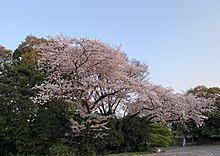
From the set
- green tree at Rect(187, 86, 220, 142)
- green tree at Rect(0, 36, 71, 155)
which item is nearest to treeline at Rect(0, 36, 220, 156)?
green tree at Rect(0, 36, 71, 155)

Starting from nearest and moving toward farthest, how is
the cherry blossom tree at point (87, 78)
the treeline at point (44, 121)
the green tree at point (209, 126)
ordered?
1. the cherry blossom tree at point (87, 78)
2. the treeline at point (44, 121)
3. the green tree at point (209, 126)

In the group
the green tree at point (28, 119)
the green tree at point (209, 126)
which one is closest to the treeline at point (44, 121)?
the green tree at point (28, 119)

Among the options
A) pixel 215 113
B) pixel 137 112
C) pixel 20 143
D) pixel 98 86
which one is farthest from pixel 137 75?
pixel 215 113

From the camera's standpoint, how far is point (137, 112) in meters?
16.7

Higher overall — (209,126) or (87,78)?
(87,78)

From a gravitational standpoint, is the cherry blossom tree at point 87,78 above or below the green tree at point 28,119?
above

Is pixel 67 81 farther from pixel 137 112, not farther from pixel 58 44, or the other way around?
pixel 137 112

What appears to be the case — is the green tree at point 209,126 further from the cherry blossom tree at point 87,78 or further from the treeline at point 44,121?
the cherry blossom tree at point 87,78

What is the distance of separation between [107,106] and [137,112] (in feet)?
6.29

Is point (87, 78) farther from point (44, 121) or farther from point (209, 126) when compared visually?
point (209, 126)

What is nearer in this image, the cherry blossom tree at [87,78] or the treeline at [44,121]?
the cherry blossom tree at [87,78]

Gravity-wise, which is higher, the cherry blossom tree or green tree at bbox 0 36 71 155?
the cherry blossom tree

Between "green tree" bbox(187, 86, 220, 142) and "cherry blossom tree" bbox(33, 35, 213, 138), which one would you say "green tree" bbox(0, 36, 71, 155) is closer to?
"cherry blossom tree" bbox(33, 35, 213, 138)

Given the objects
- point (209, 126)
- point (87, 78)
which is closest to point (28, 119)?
point (87, 78)
